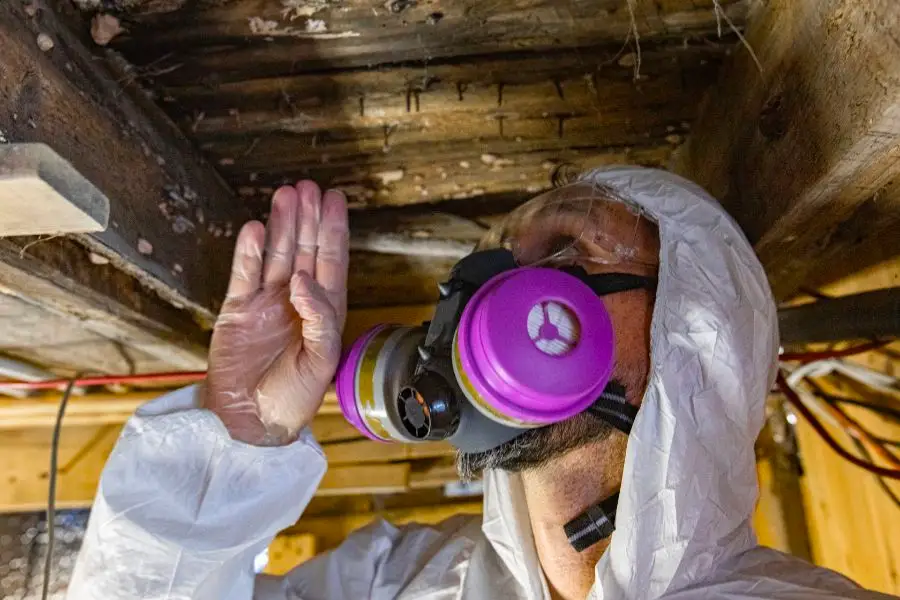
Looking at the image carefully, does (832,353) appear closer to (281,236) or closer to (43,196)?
(281,236)

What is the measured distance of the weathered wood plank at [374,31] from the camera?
2.64 ft

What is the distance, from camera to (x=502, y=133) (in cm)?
105

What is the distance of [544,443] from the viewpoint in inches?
35.6

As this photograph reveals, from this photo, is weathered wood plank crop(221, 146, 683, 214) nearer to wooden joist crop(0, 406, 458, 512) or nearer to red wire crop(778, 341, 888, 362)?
red wire crop(778, 341, 888, 362)

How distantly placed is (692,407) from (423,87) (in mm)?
553

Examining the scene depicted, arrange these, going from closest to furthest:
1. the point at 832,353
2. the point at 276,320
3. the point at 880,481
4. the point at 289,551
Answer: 1. the point at 276,320
2. the point at 832,353
3. the point at 880,481
4. the point at 289,551

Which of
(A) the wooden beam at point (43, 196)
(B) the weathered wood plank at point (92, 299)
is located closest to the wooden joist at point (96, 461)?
(B) the weathered wood plank at point (92, 299)

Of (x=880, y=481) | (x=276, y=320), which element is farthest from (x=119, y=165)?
(x=880, y=481)

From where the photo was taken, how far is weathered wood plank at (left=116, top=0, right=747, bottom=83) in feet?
2.64

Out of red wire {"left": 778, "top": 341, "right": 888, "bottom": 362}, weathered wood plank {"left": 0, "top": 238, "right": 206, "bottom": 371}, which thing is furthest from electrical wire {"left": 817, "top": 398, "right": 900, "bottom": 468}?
weathered wood plank {"left": 0, "top": 238, "right": 206, "bottom": 371}

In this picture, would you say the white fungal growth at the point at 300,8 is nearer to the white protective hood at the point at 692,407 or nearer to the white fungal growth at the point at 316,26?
the white fungal growth at the point at 316,26

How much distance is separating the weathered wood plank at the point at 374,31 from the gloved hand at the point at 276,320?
9.4 inches

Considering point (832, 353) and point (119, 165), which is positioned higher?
point (119, 165)

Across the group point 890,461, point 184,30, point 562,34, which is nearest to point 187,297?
point 184,30
